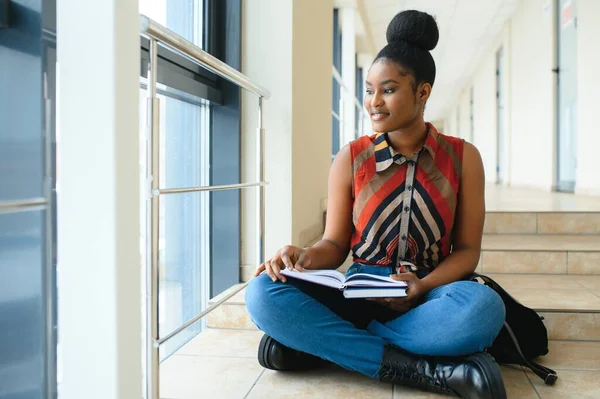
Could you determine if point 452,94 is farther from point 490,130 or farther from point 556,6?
point 556,6

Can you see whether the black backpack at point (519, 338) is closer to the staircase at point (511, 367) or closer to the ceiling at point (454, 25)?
the staircase at point (511, 367)

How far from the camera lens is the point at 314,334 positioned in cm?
149

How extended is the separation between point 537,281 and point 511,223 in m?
0.87

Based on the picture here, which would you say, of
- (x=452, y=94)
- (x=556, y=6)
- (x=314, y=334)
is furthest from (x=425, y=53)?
(x=452, y=94)

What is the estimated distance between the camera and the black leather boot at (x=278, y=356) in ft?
5.19

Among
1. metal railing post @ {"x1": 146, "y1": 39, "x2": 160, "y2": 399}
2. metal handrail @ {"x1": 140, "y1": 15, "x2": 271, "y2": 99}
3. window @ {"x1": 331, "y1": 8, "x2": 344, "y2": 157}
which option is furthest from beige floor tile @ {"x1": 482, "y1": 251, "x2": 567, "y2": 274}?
window @ {"x1": 331, "y1": 8, "x2": 344, "y2": 157}

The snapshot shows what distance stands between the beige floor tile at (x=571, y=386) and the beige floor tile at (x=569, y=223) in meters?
1.70

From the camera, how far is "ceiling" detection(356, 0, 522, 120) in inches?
255

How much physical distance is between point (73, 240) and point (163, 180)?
917mm

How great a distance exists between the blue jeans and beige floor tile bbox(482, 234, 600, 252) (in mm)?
1257

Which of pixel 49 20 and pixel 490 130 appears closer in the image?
pixel 49 20

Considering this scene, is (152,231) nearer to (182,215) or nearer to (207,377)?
(207,377)

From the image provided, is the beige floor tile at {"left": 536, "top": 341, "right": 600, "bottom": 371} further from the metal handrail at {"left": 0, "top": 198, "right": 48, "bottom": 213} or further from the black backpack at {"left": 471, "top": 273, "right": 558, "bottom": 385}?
the metal handrail at {"left": 0, "top": 198, "right": 48, "bottom": 213}

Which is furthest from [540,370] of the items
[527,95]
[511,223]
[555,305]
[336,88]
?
[527,95]
